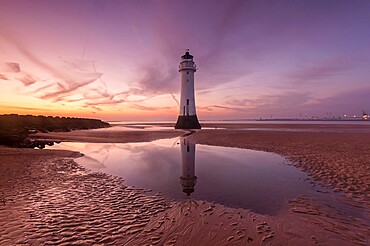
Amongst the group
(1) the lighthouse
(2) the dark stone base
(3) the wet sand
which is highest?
(1) the lighthouse

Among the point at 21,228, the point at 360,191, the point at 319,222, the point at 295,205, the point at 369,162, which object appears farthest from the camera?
the point at 369,162

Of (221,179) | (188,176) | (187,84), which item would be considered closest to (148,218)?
(188,176)

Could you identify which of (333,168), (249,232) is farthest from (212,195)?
(333,168)

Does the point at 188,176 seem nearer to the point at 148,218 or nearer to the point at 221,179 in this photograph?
the point at 221,179

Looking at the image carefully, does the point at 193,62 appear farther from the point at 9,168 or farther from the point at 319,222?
the point at 319,222

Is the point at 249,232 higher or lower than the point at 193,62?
lower

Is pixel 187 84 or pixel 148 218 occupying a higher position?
pixel 187 84

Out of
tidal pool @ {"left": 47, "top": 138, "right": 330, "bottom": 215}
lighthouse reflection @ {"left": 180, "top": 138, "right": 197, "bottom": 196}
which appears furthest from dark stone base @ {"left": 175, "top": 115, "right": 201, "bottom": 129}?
lighthouse reflection @ {"left": 180, "top": 138, "right": 197, "bottom": 196}

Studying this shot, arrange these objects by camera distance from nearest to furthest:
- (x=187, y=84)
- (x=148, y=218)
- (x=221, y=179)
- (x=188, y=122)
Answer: (x=148, y=218) < (x=221, y=179) < (x=187, y=84) < (x=188, y=122)

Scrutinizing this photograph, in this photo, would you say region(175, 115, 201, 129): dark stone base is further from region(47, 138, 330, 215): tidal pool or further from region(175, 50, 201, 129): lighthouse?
region(47, 138, 330, 215): tidal pool

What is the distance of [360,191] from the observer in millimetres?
7844

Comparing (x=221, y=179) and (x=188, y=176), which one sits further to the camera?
(x=188, y=176)

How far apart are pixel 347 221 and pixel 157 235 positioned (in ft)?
16.8

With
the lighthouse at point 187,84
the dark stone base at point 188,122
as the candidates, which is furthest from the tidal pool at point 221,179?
the dark stone base at point 188,122
